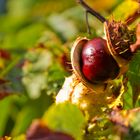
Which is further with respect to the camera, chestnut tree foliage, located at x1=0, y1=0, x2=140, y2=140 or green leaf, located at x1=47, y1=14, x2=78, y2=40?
green leaf, located at x1=47, y1=14, x2=78, y2=40

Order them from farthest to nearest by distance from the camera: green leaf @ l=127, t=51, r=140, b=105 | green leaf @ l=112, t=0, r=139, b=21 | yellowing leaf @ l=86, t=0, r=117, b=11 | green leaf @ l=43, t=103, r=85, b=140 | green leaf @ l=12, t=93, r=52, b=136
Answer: yellowing leaf @ l=86, t=0, r=117, b=11 < green leaf @ l=12, t=93, r=52, b=136 < green leaf @ l=112, t=0, r=139, b=21 < green leaf @ l=127, t=51, r=140, b=105 < green leaf @ l=43, t=103, r=85, b=140

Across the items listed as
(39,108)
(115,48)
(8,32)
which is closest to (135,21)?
(115,48)

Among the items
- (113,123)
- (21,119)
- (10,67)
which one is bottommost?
(21,119)

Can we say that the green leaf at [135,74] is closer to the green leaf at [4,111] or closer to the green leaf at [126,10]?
the green leaf at [126,10]

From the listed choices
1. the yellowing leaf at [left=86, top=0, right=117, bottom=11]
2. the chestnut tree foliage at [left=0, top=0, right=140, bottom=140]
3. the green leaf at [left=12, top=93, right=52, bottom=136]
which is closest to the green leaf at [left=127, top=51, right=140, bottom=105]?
the chestnut tree foliage at [left=0, top=0, right=140, bottom=140]

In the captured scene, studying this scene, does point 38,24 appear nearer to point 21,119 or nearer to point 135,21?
point 21,119

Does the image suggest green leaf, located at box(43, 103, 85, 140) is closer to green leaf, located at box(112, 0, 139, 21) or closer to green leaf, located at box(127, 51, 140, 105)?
green leaf, located at box(127, 51, 140, 105)
